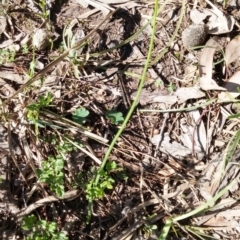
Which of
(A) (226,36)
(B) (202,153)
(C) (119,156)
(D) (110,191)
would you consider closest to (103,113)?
(C) (119,156)

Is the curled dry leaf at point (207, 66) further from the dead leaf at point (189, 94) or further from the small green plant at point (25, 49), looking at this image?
the small green plant at point (25, 49)

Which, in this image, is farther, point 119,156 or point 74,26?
point 74,26

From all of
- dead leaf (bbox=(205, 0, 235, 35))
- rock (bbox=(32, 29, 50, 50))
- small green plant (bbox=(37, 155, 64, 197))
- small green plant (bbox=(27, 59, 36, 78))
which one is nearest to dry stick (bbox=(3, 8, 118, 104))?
small green plant (bbox=(27, 59, 36, 78))

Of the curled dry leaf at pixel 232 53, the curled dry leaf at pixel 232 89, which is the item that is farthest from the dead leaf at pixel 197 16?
the curled dry leaf at pixel 232 89

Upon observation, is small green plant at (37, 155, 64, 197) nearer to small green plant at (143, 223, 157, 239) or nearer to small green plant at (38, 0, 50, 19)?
small green plant at (143, 223, 157, 239)

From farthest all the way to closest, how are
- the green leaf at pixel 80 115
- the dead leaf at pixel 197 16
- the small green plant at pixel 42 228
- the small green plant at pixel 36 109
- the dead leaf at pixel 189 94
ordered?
the dead leaf at pixel 197 16, the dead leaf at pixel 189 94, the green leaf at pixel 80 115, the small green plant at pixel 36 109, the small green plant at pixel 42 228

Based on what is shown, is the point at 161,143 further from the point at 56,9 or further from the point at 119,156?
the point at 56,9
